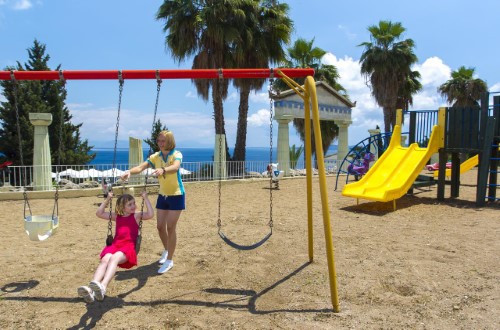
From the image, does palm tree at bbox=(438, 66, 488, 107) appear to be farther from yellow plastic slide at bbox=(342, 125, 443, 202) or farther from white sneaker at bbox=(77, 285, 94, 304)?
white sneaker at bbox=(77, 285, 94, 304)

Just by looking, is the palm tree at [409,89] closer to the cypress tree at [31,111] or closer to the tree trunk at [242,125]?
the tree trunk at [242,125]

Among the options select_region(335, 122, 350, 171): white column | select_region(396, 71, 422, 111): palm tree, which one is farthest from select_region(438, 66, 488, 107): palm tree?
select_region(335, 122, 350, 171): white column

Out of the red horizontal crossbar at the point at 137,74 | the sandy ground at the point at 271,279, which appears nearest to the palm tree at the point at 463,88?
the sandy ground at the point at 271,279

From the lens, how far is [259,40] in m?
18.3

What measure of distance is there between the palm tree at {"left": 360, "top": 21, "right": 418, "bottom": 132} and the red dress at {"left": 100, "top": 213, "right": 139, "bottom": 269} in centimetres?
2506

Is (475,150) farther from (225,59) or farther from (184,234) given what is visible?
(225,59)

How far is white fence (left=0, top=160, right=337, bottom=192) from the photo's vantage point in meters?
11.7

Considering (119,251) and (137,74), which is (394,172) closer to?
(137,74)

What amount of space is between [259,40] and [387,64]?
11511mm

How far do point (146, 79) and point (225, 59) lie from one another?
46.0 feet

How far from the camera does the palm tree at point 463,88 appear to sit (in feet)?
100

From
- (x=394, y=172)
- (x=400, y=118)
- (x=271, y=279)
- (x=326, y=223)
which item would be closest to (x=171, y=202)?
(x=271, y=279)

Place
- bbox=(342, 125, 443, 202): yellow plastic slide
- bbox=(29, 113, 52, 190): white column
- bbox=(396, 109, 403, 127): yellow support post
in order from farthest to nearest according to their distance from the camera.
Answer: bbox=(396, 109, 403, 127): yellow support post, bbox=(29, 113, 52, 190): white column, bbox=(342, 125, 443, 202): yellow plastic slide

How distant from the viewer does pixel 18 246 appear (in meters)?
5.91
